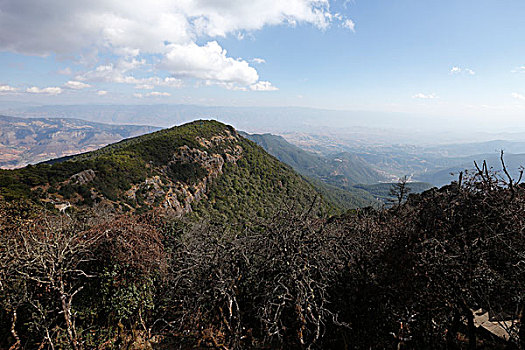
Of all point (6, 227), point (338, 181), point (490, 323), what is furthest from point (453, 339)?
point (338, 181)

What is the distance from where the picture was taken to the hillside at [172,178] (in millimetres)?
27203

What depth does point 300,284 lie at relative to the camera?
491 centimetres

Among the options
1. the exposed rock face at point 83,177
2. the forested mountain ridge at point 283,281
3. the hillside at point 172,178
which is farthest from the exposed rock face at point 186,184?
the forested mountain ridge at point 283,281

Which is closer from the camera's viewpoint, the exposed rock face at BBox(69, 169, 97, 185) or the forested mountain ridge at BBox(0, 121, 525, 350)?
the forested mountain ridge at BBox(0, 121, 525, 350)

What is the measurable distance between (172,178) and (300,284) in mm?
40096

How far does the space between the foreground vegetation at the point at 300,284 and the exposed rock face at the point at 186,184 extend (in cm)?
1891

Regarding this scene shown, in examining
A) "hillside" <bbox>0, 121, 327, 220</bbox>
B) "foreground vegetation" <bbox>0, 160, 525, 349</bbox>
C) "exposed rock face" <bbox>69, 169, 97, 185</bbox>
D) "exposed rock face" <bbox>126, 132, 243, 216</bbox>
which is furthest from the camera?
"exposed rock face" <bbox>126, 132, 243, 216</bbox>

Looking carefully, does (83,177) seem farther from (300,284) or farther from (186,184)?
(300,284)

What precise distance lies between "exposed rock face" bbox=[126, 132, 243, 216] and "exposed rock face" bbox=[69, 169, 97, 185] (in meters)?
4.63

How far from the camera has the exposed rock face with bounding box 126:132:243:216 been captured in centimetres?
3441

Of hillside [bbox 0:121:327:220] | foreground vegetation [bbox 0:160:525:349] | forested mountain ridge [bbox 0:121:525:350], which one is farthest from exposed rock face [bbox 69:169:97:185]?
foreground vegetation [bbox 0:160:525:349]

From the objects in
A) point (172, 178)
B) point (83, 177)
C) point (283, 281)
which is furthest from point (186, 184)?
point (283, 281)

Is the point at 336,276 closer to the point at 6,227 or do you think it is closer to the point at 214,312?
the point at 214,312

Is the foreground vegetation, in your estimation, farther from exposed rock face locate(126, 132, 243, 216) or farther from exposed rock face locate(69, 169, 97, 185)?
exposed rock face locate(69, 169, 97, 185)
